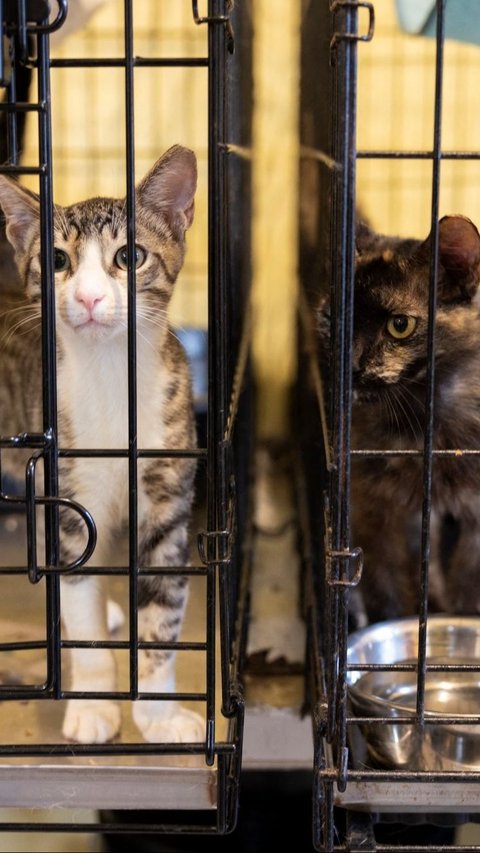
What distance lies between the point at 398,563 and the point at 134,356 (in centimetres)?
69

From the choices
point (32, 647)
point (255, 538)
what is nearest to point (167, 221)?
point (32, 647)

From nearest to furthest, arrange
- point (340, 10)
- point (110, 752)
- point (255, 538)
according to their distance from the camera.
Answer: point (340, 10), point (110, 752), point (255, 538)

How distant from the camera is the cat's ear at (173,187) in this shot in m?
0.96

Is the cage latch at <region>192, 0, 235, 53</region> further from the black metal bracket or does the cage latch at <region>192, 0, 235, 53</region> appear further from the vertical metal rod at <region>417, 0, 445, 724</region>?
the black metal bracket

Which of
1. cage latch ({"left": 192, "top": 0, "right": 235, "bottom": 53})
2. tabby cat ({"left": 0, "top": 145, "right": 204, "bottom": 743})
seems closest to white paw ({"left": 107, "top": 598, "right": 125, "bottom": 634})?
tabby cat ({"left": 0, "top": 145, "right": 204, "bottom": 743})

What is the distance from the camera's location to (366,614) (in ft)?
4.69

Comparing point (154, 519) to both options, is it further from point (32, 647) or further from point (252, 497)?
point (252, 497)

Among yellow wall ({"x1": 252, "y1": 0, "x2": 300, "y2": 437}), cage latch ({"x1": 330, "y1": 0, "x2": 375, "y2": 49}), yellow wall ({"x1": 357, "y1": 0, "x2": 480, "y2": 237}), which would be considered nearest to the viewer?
cage latch ({"x1": 330, "y1": 0, "x2": 375, "y2": 49})

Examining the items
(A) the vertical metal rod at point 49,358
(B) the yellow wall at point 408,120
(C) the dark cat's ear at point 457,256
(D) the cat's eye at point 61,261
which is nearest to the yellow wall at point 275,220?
(B) the yellow wall at point 408,120

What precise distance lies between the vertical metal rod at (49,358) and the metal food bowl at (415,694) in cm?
30

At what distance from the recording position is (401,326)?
116cm

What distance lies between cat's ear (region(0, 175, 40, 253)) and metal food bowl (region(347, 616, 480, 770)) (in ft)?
1.82

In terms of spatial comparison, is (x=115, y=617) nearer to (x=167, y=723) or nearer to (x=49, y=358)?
(x=167, y=723)

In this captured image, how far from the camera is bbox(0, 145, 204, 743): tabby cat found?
1008mm
